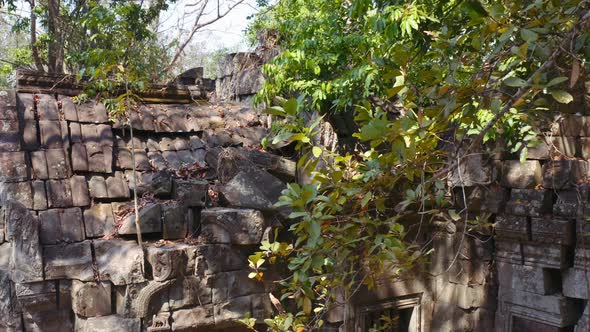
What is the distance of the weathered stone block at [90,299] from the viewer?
14.1 ft

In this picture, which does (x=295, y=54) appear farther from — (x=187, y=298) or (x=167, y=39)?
(x=167, y=39)

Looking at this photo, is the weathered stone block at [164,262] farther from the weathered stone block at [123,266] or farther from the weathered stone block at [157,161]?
the weathered stone block at [157,161]

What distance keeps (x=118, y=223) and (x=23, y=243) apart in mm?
797

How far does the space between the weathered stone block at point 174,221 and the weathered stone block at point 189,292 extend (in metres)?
0.46

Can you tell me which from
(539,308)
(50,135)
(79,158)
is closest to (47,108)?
(50,135)

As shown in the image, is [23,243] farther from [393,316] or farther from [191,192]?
[393,316]

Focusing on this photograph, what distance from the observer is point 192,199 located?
497cm

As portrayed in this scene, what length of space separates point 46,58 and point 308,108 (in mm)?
9285

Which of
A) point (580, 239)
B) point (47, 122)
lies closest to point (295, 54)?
point (47, 122)

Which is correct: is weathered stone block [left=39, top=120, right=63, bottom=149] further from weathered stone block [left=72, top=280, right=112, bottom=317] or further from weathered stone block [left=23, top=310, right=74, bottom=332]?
weathered stone block [left=23, top=310, right=74, bottom=332]

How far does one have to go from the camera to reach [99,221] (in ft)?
15.7

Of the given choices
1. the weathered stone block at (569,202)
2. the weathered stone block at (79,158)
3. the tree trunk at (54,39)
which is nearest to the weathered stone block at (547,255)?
the weathered stone block at (569,202)

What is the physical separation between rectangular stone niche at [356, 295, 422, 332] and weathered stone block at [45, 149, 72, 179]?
132 inches

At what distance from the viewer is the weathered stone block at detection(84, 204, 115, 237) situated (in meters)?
4.70
